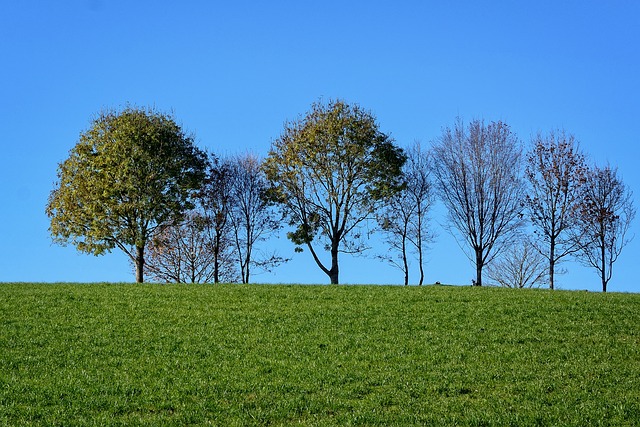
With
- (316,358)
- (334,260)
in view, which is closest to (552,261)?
(334,260)

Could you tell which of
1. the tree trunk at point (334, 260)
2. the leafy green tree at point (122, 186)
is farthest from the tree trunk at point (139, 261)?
the tree trunk at point (334, 260)

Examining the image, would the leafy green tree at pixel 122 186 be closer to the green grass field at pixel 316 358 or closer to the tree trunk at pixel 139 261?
the tree trunk at pixel 139 261

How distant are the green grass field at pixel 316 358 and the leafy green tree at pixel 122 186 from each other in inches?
578

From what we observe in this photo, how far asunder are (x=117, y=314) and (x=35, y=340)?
190 inches

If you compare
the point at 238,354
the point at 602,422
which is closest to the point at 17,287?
the point at 238,354

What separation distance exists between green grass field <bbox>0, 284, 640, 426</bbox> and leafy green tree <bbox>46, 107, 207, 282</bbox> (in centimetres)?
1468

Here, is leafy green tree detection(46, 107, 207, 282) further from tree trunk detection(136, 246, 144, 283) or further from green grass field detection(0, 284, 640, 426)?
green grass field detection(0, 284, 640, 426)

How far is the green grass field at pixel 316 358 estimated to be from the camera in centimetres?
1809

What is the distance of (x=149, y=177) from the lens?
1969 inches

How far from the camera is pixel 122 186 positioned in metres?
49.2

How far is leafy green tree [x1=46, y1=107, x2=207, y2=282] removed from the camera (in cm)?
4931

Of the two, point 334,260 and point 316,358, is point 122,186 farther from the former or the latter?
point 316,358

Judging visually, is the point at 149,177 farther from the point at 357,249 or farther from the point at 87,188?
the point at 357,249

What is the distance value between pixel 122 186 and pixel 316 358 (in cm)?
3054
